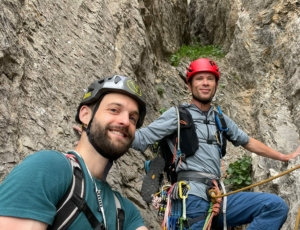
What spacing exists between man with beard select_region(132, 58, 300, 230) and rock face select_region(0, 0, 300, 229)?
1150 millimetres

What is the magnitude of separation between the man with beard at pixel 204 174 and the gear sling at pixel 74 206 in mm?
2268

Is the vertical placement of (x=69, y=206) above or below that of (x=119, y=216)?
above

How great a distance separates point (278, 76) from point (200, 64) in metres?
4.57

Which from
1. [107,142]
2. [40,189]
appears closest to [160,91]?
[107,142]

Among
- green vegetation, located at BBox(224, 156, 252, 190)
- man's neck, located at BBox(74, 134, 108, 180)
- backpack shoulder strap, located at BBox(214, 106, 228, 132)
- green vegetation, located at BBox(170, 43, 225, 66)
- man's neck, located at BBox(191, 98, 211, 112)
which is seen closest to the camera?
man's neck, located at BBox(74, 134, 108, 180)

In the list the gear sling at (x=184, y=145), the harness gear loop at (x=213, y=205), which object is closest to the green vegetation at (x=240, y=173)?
the gear sling at (x=184, y=145)

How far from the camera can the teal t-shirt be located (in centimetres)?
202

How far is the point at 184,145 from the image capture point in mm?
4762

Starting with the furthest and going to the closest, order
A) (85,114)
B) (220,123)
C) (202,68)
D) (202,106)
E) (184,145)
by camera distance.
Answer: (202,68), (202,106), (220,123), (184,145), (85,114)

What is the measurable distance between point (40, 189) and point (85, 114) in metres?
1.27

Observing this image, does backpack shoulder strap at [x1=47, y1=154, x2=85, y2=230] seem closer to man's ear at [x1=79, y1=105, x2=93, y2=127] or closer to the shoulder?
the shoulder

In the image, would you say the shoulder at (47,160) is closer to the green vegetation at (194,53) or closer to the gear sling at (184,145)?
the gear sling at (184,145)

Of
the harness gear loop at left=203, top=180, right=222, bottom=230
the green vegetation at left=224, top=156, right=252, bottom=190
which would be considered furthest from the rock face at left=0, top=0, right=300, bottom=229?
the harness gear loop at left=203, top=180, right=222, bottom=230

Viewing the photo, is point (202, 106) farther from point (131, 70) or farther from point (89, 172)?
point (131, 70)
